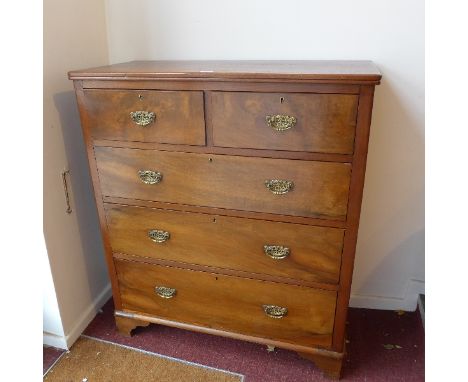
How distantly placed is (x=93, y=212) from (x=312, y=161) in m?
1.12

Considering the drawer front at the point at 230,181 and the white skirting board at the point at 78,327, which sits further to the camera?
the white skirting board at the point at 78,327

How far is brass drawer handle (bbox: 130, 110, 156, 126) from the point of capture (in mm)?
1263

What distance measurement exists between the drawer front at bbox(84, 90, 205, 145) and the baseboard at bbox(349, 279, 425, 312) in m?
1.19

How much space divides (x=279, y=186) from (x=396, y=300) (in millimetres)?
1026

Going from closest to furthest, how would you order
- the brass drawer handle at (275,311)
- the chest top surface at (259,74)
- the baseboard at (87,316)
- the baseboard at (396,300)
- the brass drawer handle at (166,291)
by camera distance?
1. the chest top surface at (259,74)
2. the brass drawer handle at (275,311)
3. the brass drawer handle at (166,291)
4. the baseboard at (87,316)
5. the baseboard at (396,300)

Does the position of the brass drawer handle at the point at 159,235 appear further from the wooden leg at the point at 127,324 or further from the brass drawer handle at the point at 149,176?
the wooden leg at the point at 127,324

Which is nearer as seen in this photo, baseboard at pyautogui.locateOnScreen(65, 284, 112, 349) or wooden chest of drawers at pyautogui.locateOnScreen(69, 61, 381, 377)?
wooden chest of drawers at pyautogui.locateOnScreen(69, 61, 381, 377)

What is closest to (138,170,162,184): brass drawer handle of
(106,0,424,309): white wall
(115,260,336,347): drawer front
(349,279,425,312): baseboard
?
(115,260,336,347): drawer front

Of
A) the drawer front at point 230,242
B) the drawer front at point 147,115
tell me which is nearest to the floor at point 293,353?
the drawer front at point 230,242

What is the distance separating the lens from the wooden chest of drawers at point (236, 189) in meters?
1.14


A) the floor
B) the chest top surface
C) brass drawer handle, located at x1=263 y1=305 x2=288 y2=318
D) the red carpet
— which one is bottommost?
the red carpet

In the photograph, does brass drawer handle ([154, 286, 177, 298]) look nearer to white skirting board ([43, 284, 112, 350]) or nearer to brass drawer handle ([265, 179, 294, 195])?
white skirting board ([43, 284, 112, 350])

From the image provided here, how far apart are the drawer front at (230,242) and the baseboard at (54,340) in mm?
509
